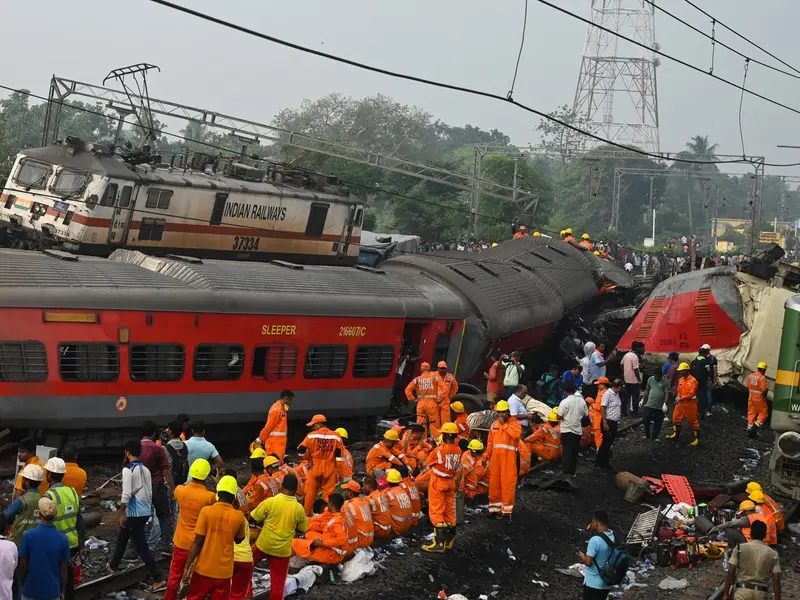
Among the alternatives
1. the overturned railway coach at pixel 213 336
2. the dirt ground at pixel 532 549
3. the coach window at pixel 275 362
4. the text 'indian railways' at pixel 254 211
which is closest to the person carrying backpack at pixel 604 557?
the dirt ground at pixel 532 549

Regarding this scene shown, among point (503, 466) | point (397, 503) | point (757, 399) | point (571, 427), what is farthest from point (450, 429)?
point (757, 399)

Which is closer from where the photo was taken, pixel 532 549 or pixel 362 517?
pixel 362 517

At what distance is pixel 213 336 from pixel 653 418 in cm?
832

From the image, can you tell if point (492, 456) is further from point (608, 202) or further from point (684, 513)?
point (608, 202)

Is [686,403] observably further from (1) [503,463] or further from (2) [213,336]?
(2) [213,336]

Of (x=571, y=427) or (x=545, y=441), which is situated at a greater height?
(x=571, y=427)

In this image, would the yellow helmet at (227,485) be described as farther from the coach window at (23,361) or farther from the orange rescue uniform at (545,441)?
the orange rescue uniform at (545,441)

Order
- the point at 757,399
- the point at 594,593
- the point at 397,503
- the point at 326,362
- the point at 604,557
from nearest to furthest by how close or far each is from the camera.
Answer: the point at 604,557 → the point at 594,593 → the point at 397,503 → the point at 326,362 → the point at 757,399

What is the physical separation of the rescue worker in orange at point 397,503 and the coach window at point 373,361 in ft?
19.0

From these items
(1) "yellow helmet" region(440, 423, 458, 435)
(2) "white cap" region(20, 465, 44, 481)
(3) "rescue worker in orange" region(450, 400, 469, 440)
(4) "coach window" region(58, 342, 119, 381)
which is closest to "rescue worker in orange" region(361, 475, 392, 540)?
(1) "yellow helmet" region(440, 423, 458, 435)

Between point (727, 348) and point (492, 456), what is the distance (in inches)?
388

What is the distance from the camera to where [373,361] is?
1961cm

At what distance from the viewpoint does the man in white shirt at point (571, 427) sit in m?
17.0

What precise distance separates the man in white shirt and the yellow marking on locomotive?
443cm
